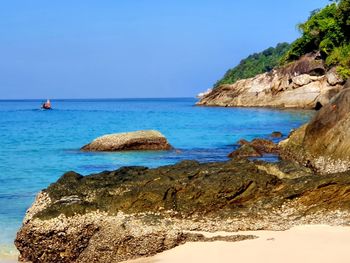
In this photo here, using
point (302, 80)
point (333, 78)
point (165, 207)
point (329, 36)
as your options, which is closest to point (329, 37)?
point (329, 36)

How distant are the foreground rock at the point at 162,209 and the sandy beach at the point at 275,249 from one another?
268mm

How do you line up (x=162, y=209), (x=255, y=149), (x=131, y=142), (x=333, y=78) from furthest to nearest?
(x=333, y=78) < (x=131, y=142) < (x=255, y=149) < (x=162, y=209)

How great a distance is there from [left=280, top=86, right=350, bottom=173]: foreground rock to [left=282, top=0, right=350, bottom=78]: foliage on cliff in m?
38.9

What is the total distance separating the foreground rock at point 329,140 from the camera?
15.1 metres

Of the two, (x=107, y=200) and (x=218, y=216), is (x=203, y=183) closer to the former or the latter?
(x=218, y=216)

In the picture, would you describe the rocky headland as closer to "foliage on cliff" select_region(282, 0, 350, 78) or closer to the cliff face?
the cliff face

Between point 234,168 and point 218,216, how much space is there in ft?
4.77

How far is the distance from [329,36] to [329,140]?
51850 mm

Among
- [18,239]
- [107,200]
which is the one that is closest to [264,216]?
[107,200]

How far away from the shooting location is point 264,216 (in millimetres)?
9594

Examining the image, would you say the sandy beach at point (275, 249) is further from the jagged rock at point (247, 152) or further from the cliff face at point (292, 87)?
the cliff face at point (292, 87)

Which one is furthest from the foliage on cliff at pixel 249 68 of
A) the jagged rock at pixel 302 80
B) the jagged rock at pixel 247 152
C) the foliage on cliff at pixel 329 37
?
the jagged rock at pixel 247 152

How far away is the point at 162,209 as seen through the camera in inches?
376

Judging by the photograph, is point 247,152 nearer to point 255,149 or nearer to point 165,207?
point 255,149
